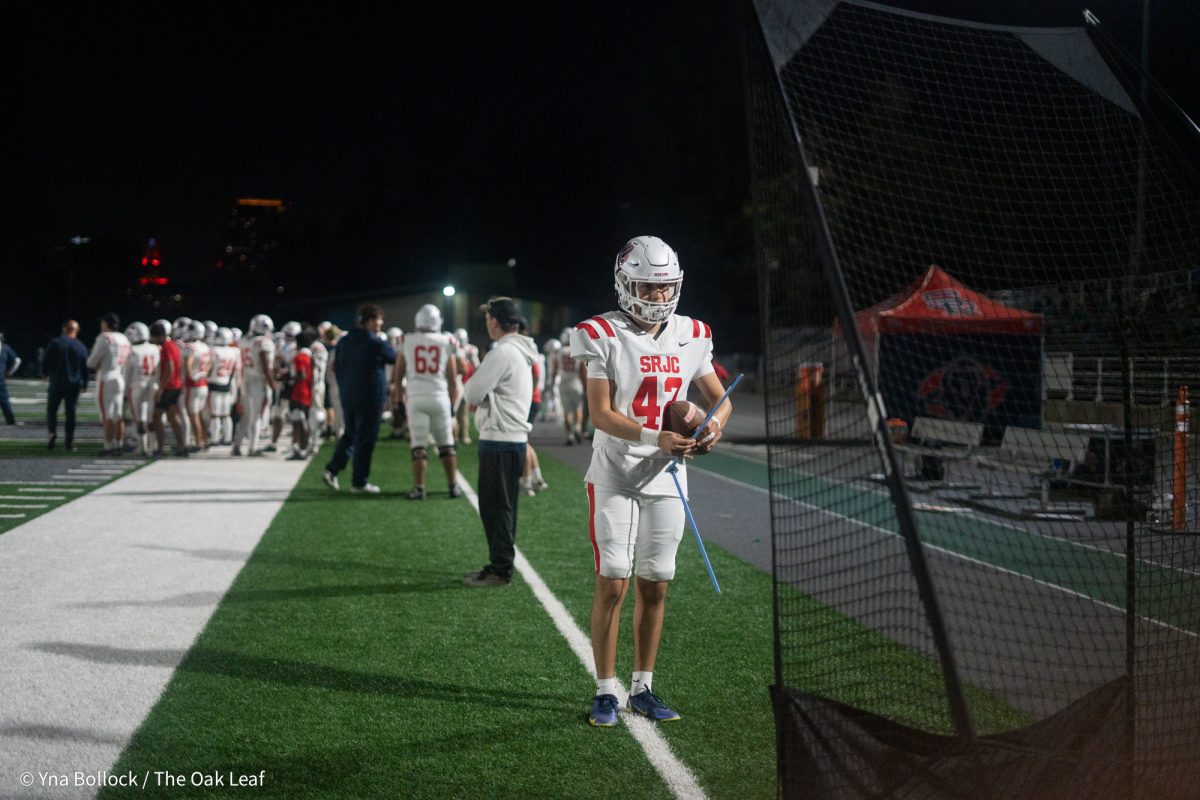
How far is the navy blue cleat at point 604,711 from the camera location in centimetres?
488

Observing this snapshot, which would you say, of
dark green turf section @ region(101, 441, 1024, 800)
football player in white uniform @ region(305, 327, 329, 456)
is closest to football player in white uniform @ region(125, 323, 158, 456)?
football player in white uniform @ region(305, 327, 329, 456)

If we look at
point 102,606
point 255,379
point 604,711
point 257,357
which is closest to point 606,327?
point 604,711

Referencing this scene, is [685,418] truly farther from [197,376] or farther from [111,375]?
[111,375]

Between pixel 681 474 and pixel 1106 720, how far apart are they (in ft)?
6.69

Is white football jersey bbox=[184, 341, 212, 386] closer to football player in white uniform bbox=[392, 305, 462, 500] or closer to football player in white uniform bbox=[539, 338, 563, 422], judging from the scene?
football player in white uniform bbox=[392, 305, 462, 500]

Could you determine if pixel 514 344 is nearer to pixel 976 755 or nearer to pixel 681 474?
pixel 681 474

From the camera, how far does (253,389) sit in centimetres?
1683

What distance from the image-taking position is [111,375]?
16.8 m

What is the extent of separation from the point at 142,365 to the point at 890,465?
15762 mm

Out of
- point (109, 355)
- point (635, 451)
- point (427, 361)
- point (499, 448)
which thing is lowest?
point (499, 448)

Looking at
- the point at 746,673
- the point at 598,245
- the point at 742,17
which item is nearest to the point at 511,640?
the point at 746,673

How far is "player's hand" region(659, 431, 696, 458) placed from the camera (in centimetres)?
453

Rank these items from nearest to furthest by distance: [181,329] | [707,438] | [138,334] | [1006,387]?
[707,438] < [1006,387] < [138,334] < [181,329]

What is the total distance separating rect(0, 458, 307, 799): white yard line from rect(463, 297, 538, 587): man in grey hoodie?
1.95 metres
